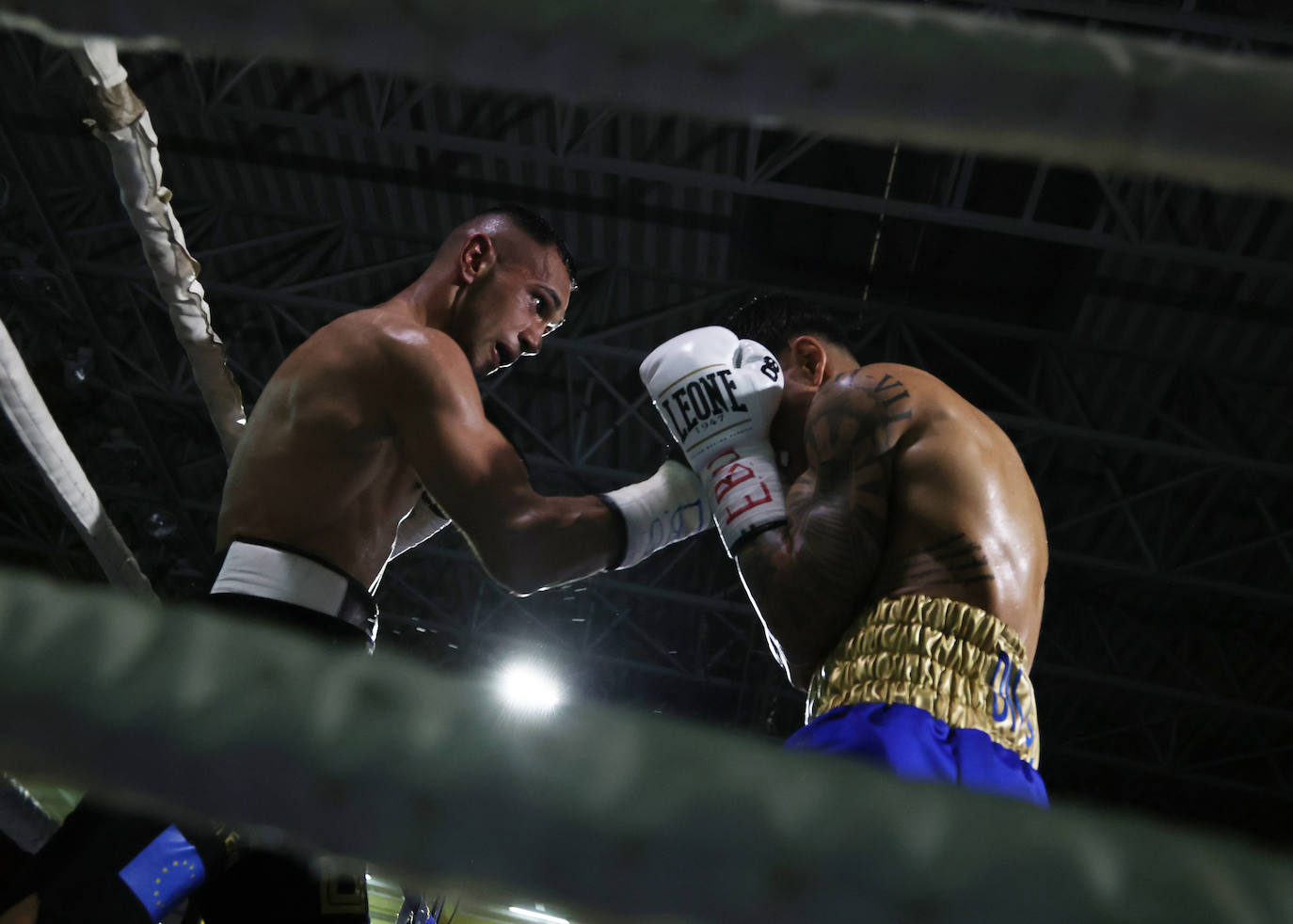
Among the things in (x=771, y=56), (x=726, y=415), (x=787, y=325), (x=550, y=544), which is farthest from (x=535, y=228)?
(x=771, y=56)

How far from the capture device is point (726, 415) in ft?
7.88

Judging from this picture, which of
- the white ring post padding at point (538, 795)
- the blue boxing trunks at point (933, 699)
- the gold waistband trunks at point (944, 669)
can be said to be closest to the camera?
the white ring post padding at point (538, 795)

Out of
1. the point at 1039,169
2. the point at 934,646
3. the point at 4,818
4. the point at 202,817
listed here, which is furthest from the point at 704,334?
the point at 1039,169

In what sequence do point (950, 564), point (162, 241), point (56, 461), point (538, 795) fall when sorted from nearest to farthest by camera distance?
point (538, 795) < point (950, 564) < point (162, 241) < point (56, 461)

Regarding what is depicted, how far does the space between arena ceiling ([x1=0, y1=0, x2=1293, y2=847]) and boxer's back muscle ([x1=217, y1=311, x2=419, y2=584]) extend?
107 inches

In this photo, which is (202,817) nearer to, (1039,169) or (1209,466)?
(1039,169)

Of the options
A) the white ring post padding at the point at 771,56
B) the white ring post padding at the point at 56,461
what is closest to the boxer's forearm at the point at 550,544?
the white ring post padding at the point at 56,461

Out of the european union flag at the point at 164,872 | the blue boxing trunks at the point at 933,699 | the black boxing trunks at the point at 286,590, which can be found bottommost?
the european union flag at the point at 164,872

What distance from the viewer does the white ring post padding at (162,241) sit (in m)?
2.87

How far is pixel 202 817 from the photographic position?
0.48m

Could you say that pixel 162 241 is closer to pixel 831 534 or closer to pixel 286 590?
pixel 286 590

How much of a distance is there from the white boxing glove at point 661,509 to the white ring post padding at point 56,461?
153 centimetres

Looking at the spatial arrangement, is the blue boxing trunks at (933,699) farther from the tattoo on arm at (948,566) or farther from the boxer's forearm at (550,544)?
the boxer's forearm at (550,544)

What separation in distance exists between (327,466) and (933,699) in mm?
1223
